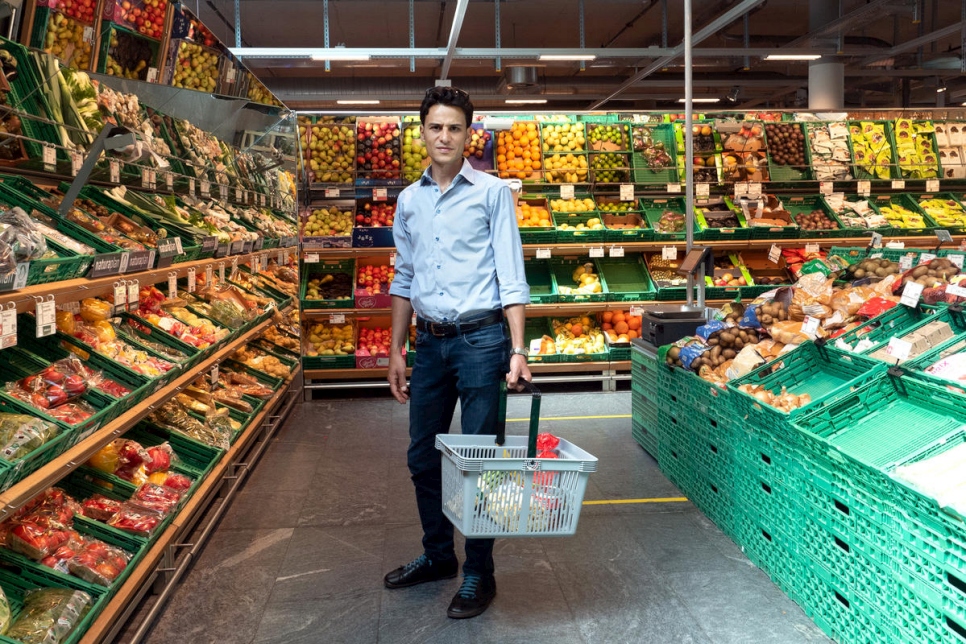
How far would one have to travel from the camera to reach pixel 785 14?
43.1ft

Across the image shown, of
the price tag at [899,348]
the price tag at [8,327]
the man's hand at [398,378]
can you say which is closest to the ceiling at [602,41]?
the man's hand at [398,378]

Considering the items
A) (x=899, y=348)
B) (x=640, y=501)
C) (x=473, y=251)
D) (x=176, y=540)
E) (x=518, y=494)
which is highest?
(x=473, y=251)

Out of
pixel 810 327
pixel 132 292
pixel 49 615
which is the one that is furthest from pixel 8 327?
pixel 810 327

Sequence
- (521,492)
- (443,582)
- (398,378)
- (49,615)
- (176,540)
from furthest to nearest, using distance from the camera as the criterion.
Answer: (176,540) < (443,582) < (398,378) < (521,492) < (49,615)

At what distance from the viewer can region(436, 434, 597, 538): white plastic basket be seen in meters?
2.55

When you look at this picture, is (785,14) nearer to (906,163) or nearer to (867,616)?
(906,163)

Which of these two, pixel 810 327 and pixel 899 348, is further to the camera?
pixel 810 327

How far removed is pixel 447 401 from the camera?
320 centimetres

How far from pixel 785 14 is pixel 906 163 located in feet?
20.3

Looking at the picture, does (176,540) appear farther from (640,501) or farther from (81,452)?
(640,501)

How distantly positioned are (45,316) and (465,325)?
1371 mm

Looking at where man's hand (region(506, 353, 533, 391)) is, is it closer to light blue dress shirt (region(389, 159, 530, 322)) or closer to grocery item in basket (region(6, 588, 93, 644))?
light blue dress shirt (region(389, 159, 530, 322))

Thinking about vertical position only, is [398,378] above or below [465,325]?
below

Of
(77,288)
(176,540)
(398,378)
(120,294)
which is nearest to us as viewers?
(77,288)
